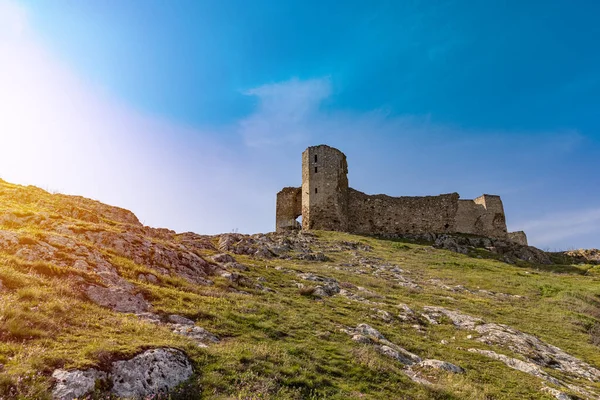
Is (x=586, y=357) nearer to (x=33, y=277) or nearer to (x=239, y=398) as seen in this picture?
(x=239, y=398)

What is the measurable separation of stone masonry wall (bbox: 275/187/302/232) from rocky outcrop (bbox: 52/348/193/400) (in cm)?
4535

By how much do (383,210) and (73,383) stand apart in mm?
49744

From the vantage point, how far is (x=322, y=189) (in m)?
47.3

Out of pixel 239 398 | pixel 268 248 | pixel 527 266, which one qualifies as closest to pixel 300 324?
pixel 239 398

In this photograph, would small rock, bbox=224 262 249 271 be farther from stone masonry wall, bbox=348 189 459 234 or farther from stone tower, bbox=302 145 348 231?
stone masonry wall, bbox=348 189 459 234

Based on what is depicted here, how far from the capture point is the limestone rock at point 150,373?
6.14 metres

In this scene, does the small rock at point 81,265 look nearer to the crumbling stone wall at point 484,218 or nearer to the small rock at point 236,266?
the small rock at point 236,266

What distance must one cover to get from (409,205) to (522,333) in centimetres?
3814

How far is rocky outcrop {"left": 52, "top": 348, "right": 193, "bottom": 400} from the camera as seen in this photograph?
18.3 feet

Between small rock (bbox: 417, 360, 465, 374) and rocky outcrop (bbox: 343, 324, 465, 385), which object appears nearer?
rocky outcrop (bbox: 343, 324, 465, 385)

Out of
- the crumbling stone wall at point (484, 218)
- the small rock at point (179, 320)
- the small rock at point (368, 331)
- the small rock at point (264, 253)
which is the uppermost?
the crumbling stone wall at point (484, 218)

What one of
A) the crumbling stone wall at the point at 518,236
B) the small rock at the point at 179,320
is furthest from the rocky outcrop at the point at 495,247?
the small rock at the point at 179,320

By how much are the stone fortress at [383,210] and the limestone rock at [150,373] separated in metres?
40.8

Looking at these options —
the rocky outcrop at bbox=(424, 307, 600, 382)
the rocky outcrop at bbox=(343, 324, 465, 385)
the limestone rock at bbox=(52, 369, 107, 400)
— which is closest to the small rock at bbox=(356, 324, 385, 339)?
the rocky outcrop at bbox=(343, 324, 465, 385)
